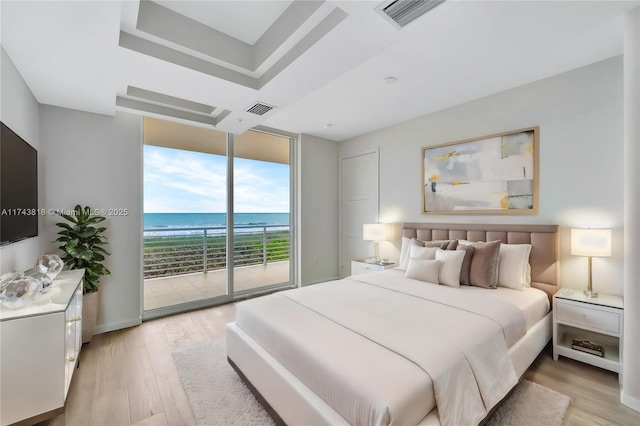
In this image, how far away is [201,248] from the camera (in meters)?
4.22

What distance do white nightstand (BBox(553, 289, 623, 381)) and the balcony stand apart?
3601 mm

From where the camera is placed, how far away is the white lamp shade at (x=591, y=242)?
232cm

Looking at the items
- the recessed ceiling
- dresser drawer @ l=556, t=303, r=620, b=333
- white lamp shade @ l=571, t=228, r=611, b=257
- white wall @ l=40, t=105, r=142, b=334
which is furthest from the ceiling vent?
white wall @ l=40, t=105, r=142, b=334

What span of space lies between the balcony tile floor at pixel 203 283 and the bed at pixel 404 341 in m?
1.99

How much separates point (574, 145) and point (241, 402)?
12.0 feet

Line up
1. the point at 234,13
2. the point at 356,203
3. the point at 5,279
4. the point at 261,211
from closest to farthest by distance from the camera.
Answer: the point at 5,279 → the point at 234,13 → the point at 261,211 → the point at 356,203

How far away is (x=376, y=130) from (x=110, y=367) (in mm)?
4387

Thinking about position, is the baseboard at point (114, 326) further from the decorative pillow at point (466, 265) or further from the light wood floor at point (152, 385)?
the decorative pillow at point (466, 265)

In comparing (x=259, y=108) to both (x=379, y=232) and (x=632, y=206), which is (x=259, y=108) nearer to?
(x=379, y=232)

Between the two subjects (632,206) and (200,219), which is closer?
(632,206)

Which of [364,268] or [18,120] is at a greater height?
[18,120]

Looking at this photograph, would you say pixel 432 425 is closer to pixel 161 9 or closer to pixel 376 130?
pixel 161 9

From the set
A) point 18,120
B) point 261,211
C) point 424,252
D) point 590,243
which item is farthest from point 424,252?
point 18,120

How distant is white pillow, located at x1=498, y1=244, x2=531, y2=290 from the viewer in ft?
8.73
